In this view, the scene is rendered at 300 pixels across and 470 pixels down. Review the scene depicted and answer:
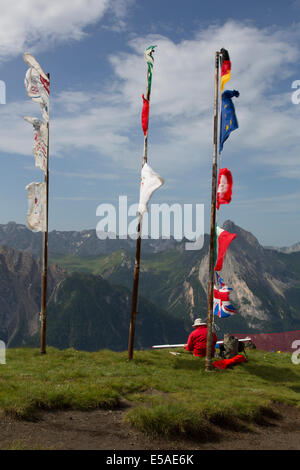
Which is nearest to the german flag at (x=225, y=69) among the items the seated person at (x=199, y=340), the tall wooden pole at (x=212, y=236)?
the tall wooden pole at (x=212, y=236)

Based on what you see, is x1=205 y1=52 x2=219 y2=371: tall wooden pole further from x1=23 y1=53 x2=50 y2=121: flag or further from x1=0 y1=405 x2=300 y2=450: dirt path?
x1=23 y1=53 x2=50 y2=121: flag

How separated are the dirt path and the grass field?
1.40 feet

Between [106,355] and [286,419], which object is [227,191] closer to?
[286,419]

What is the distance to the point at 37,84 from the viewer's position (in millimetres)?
22750

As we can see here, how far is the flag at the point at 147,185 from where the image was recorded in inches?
758

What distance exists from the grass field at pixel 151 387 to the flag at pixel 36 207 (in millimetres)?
7712

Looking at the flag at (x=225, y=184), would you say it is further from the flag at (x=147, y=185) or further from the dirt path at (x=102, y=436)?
the dirt path at (x=102, y=436)

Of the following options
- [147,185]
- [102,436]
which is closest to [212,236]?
[147,185]

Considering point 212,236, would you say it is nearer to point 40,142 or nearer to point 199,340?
point 199,340

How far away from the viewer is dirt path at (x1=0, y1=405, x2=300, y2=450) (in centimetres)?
970
